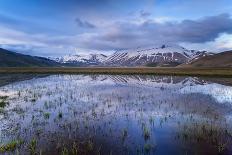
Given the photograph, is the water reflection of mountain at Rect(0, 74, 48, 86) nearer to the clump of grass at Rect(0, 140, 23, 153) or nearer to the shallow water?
the shallow water

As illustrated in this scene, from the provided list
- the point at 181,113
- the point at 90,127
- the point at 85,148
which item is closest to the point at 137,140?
the point at 85,148

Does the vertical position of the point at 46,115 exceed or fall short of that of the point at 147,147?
it exceeds it

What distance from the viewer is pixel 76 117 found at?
2427 centimetres

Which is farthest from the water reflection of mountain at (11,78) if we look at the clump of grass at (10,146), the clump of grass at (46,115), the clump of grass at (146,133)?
the clump of grass at (146,133)

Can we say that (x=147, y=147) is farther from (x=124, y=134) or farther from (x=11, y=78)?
(x=11, y=78)

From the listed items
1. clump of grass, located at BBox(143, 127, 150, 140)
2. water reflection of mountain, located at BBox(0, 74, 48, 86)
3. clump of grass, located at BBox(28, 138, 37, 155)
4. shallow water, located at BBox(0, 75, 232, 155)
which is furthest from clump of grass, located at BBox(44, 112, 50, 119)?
water reflection of mountain, located at BBox(0, 74, 48, 86)

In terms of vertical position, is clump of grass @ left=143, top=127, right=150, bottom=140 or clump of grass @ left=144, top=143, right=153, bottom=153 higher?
clump of grass @ left=143, top=127, right=150, bottom=140

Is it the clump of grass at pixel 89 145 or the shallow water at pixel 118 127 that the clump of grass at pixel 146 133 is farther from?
the clump of grass at pixel 89 145

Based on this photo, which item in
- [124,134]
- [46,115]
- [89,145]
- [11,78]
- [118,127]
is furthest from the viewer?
[11,78]

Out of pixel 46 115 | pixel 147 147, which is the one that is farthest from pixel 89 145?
pixel 46 115

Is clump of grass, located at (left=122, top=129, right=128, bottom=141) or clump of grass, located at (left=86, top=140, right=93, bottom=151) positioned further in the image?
clump of grass, located at (left=122, top=129, right=128, bottom=141)

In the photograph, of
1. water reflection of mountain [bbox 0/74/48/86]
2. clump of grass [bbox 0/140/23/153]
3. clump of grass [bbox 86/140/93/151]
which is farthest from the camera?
water reflection of mountain [bbox 0/74/48/86]

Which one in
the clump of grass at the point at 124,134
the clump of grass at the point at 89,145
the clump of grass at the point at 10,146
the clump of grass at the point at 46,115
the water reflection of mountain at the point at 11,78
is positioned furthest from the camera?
the water reflection of mountain at the point at 11,78

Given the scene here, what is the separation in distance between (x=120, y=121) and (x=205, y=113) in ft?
25.8
